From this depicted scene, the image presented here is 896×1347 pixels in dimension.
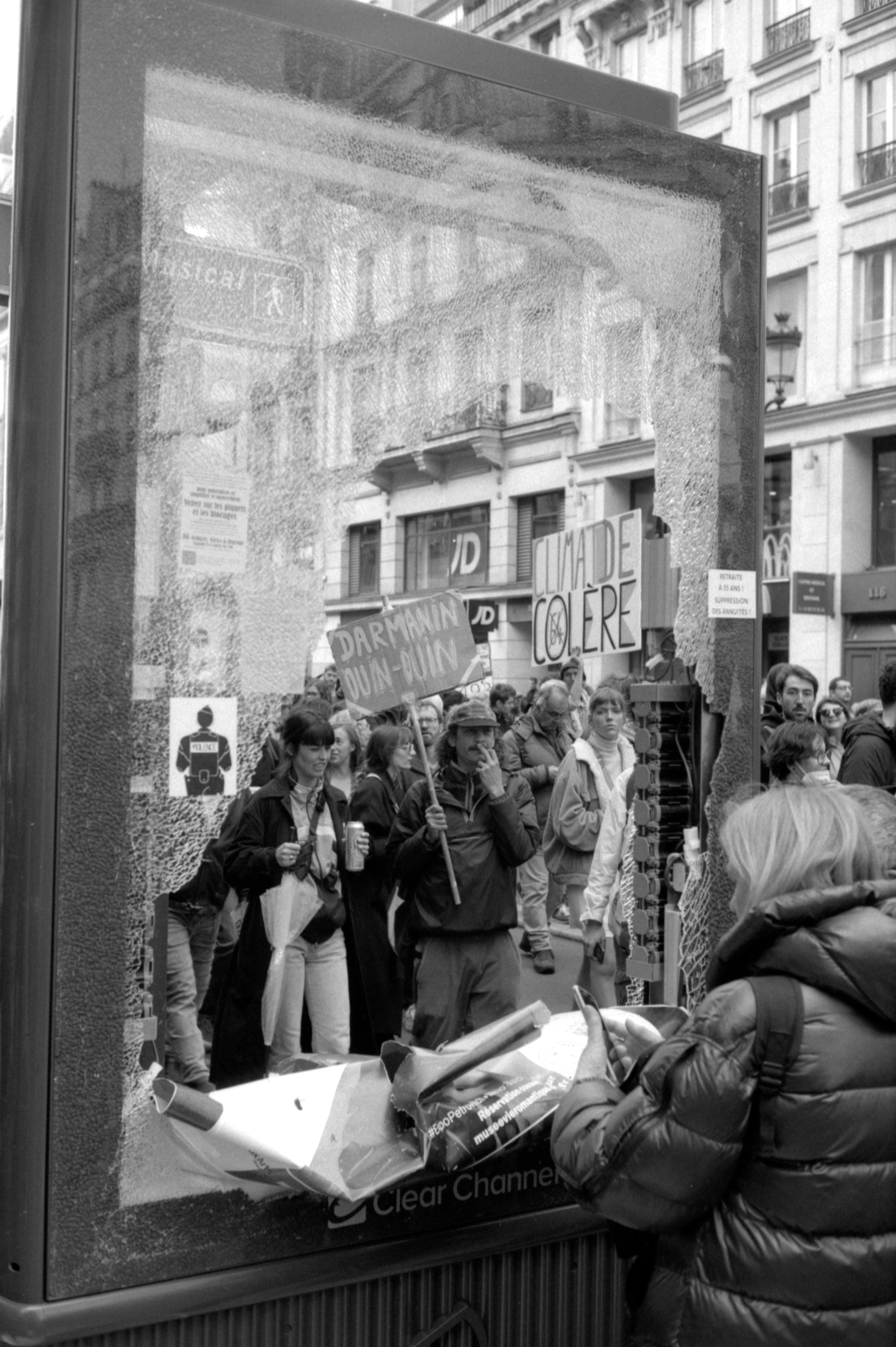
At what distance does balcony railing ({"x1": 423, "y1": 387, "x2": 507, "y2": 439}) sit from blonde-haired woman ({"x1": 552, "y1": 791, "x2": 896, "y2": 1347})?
1.66 meters

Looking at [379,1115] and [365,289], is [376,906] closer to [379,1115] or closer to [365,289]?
[379,1115]

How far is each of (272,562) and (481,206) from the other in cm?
96

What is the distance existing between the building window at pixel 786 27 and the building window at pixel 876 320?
342cm

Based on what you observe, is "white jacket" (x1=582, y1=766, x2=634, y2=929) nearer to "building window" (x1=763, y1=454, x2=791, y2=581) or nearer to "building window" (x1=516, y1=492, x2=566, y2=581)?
"building window" (x1=516, y1=492, x2=566, y2=581)

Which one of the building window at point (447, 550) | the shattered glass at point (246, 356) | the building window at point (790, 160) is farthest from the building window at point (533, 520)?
the building window at point (790, 160)

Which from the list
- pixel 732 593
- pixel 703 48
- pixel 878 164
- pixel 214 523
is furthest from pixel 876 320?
pixel 214 523

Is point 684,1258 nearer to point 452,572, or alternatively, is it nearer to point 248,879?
point 248,879

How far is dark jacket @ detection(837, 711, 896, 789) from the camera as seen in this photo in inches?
213

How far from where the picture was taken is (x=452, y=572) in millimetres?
5211

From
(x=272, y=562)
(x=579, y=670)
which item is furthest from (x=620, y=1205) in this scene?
(x=579, y=670)

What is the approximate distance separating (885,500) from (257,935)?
18.1 metres

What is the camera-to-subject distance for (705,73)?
21.9 m

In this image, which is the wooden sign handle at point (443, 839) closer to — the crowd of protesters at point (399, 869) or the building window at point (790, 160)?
the crowd of protesters at point (399, 869)

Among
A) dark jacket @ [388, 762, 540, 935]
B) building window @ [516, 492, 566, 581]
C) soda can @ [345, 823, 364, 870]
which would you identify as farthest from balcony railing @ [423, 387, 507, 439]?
building window @ [516, 492, 566, 581]
